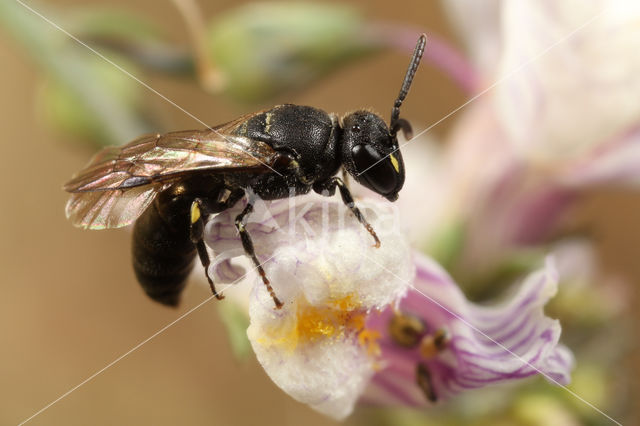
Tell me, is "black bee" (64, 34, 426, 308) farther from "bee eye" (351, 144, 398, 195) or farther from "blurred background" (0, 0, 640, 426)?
"blurred background" (0, 0, 640, 426)

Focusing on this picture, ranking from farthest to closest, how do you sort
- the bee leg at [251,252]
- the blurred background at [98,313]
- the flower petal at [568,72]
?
the blurred background at [98,313], the flower petal at [568,72], the bee leg at [251,252]

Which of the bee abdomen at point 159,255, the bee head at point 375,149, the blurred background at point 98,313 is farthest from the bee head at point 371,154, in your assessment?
the blurred background at point 98,313

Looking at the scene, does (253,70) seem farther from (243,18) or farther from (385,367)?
(385,367)

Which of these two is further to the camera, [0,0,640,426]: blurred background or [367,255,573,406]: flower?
[0,0,640,426]: blurred background

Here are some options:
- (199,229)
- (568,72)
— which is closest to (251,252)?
(199,229)

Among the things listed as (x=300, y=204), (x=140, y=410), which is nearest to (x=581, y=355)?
(x=300, y=204)

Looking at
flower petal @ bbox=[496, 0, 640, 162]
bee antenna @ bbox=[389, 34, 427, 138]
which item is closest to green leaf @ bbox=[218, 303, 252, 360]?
bee antenna @ bbox=[389, 34, 427, 138]

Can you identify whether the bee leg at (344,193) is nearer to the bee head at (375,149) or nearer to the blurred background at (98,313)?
the bee head at (375,149)
